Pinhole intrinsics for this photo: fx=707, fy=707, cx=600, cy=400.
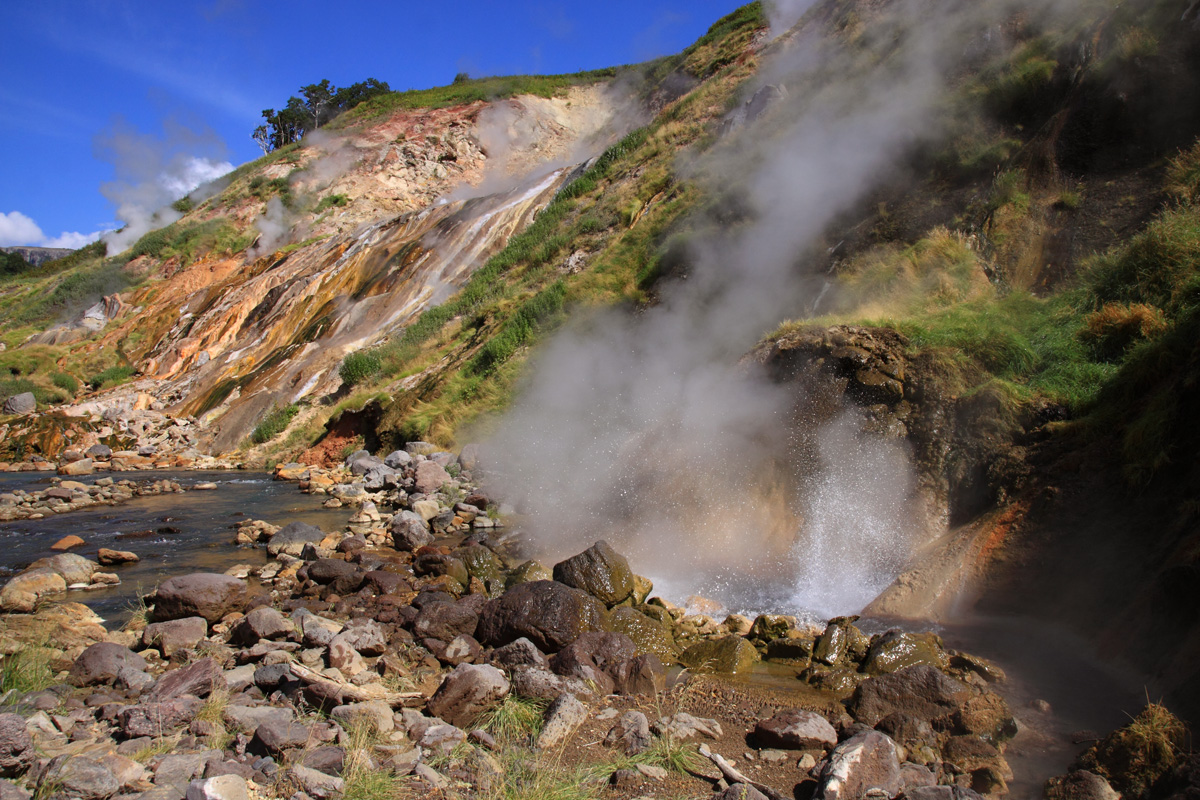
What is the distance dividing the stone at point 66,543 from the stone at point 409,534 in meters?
3.82

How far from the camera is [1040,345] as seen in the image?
8.00m

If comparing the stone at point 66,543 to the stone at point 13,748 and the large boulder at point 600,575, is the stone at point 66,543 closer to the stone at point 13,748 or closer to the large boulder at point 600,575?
the large boulder at point 600,575

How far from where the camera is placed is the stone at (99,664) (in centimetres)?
446

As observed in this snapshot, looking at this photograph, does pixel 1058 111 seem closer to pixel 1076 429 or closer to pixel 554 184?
pixel 1076 429

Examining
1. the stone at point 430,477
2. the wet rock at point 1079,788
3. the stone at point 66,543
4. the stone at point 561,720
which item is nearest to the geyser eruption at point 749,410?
the stone at point 430,477

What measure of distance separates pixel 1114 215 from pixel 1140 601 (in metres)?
6.91

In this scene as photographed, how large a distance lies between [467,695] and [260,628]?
6.79 ft

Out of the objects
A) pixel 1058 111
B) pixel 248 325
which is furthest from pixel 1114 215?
pixel 248 325

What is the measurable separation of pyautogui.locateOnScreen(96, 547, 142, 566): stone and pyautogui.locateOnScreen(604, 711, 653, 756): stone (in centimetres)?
673

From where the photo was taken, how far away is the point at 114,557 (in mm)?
7996

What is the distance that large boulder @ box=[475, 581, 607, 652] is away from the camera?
17.6 ft

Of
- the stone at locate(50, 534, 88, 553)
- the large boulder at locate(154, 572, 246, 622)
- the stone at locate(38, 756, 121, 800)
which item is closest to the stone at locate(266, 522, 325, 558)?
the large boulder at locate(154, 572, 246, 622)

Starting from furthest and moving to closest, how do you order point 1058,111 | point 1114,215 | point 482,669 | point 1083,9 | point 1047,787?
point 1083,9, point 1058,111, point 1114,215, point 482,669, point 1047,787

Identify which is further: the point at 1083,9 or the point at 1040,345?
the point at 1083,9
